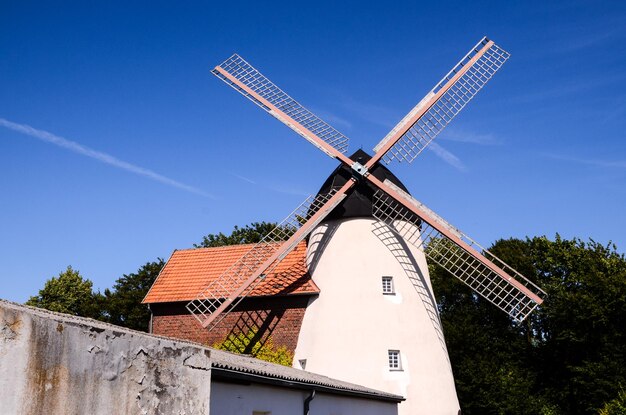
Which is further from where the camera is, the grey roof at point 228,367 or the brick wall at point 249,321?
the brick wall at point 249,321

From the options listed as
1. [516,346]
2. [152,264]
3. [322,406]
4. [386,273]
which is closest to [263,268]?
[386,273]

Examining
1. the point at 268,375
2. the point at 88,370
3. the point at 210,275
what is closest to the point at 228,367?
the point at 268,375

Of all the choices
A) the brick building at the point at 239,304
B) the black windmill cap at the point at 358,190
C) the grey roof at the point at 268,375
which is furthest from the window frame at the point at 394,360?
the black windmill cap at the point at 358,190

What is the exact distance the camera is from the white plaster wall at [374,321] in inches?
770

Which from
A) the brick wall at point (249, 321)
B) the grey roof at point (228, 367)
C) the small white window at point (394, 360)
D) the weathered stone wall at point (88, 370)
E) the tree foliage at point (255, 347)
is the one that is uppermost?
the brick wall at point (249, 321)

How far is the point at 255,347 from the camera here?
2147cm

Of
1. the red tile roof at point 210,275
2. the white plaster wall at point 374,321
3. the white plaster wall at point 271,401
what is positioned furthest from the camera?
the red tile roof at point 210,275

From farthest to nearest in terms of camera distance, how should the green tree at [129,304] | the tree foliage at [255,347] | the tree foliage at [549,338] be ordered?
1. the green tree at [129,304]
2. the tree foliage at [549,338]
3. the tree foliage at [255,347]

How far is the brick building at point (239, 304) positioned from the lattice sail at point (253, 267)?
23.1 inches

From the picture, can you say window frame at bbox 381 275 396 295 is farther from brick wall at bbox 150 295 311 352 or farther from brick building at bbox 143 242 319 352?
brick wall at bbox 150 295 311 352

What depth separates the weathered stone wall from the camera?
5.21 meters

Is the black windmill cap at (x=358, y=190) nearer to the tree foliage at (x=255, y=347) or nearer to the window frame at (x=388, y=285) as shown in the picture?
the window frame at (x=388, y=285)

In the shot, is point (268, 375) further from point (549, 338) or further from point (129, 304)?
point (129, 304)

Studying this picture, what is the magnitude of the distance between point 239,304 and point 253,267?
1.83m
